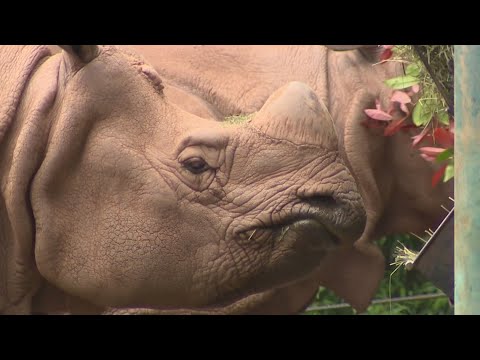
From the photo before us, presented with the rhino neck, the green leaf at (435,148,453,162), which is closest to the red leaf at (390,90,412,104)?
the green leaf at (435,148,453,162)

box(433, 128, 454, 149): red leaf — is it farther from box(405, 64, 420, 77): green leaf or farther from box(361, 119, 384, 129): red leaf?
box(361, 119, 384, 129): red leaf

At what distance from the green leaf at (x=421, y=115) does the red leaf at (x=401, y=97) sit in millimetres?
50

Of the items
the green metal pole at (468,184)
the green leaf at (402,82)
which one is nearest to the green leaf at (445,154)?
the green leaf at (402,82)

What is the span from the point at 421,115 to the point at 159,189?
3.58ft

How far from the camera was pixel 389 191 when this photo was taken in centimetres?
376

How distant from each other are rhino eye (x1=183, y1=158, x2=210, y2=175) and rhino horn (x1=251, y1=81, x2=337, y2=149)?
16cm

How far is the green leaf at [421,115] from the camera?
3.40 m

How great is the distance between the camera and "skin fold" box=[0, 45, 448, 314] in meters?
2.63

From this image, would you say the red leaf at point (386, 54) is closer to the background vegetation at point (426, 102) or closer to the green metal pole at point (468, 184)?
the background vegetation at point (426, 102)

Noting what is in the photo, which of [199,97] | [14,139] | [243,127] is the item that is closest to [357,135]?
[199,97]

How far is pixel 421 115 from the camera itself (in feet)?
11.3

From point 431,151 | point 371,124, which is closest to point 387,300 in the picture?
point 371,124

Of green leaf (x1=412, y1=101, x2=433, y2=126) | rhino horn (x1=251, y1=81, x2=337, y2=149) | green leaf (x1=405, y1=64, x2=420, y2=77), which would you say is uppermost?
rhino horn (x1=251, y1=81, x2=337, y2=149)

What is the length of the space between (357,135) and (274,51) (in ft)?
1.28
